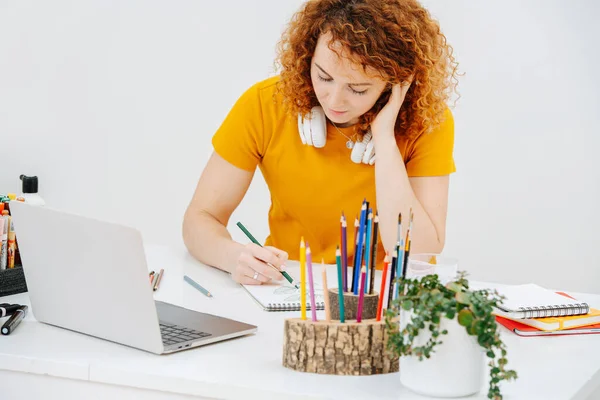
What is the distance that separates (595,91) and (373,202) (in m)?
1.35

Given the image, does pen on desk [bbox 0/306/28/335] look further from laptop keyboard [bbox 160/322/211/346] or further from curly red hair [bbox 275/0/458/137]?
curly red hair [bbox 275/0/458/137]

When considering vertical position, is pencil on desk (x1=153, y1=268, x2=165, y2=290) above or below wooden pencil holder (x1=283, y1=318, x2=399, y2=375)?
below

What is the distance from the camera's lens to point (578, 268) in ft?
9.90

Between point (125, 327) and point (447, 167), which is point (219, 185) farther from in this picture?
point (125, 327)

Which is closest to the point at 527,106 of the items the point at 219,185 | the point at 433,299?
the point at 219,185

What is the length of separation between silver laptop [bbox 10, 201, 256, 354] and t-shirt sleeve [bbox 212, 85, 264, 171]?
0.68 meters

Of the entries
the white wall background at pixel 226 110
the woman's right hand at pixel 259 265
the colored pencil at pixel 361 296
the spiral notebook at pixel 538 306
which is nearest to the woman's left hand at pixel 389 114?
the woman's right hand at pixel 259 265

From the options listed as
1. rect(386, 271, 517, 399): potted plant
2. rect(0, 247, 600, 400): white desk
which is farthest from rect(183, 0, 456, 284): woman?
rect(386, 271, 517, 399): potted plant

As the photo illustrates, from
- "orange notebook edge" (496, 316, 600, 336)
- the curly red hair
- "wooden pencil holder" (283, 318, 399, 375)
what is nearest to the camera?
"wooden pencil holder" (283, 318, 399, 375)

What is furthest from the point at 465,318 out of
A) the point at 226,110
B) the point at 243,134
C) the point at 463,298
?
the point at 226,110

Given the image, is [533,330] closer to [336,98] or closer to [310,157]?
[336,98]

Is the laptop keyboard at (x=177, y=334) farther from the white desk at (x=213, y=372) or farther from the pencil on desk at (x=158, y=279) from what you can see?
the pencil on desk at (x=158, y=279)

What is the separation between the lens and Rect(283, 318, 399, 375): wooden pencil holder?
44.1 inches

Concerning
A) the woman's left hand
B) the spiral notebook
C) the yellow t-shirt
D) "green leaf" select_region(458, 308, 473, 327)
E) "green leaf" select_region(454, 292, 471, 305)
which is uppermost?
the woman's left hand
